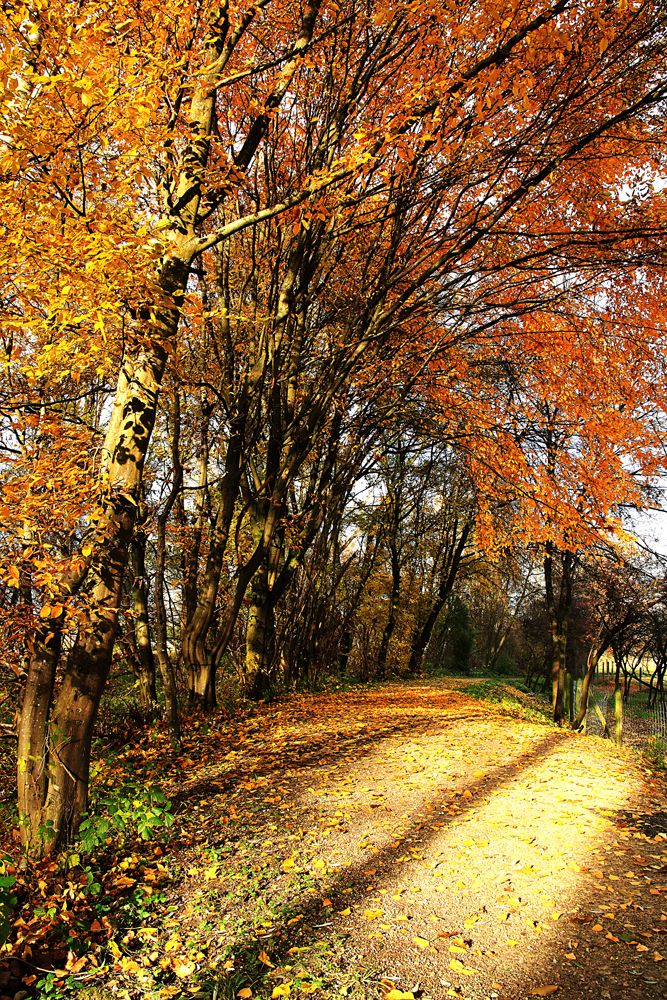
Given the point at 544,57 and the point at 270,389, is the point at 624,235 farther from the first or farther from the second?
the point at 270,389

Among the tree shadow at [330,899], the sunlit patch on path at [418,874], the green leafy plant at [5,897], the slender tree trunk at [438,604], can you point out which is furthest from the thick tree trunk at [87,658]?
the slender tree trunk at [438,604]

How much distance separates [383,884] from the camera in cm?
385

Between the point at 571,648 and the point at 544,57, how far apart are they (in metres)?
25.5

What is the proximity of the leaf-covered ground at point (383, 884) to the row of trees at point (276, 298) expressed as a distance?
95 centimetres

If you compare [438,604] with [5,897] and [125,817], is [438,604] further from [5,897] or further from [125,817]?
[5,897]

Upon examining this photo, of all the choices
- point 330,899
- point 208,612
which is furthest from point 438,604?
point 330,899

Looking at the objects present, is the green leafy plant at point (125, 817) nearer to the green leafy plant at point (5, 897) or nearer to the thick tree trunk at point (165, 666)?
the green leafy plant at point (5, 897)

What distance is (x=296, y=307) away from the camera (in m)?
9.09

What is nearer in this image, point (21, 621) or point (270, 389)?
point (21, 621)

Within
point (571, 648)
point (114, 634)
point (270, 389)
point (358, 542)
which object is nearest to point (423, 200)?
point (270, 389)

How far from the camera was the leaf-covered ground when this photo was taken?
9.93 ft

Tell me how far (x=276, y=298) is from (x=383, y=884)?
7557 mm

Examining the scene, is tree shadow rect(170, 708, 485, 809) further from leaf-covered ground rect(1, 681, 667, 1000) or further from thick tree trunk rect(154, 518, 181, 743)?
thick tree trunk rect(154, 518, 181, 743)

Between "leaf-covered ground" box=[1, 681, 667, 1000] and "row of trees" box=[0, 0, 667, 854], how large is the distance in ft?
3.12
